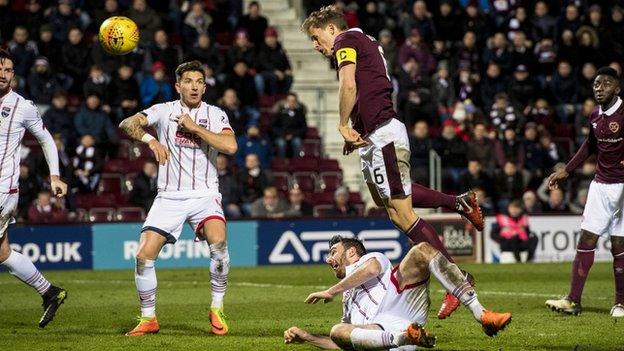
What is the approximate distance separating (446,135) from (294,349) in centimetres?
1483

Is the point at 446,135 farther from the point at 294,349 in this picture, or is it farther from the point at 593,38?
the point at 294,349

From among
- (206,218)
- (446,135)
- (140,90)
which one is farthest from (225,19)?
(206,218)

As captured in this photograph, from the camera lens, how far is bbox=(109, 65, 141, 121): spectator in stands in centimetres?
2275

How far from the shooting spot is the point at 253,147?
23.3m

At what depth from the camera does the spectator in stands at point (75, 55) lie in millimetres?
23109

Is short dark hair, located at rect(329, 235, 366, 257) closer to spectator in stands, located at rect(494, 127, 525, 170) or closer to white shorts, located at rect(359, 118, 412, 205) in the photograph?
white shorts, located at rect(359, 118, 412, 205)

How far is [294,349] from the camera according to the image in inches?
377

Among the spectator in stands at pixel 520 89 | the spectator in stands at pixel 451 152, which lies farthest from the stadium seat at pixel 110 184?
the spectator in stands at pixel 520 89

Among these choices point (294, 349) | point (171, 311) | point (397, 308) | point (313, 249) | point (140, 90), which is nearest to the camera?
point (397, 308)

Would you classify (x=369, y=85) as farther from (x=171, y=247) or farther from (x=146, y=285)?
(x=171, y=247)

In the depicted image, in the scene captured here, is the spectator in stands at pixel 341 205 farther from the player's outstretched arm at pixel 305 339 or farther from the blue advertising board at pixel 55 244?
the player's outstretched arm at pixel 305 339

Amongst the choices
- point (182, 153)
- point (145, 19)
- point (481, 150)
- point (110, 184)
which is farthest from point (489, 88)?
point (182, 153)

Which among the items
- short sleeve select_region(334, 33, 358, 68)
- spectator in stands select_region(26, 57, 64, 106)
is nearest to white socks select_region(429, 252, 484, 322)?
short sleeve select_region(334, 33, 358, 68)

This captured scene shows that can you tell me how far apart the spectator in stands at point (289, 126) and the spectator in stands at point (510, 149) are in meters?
3.90
